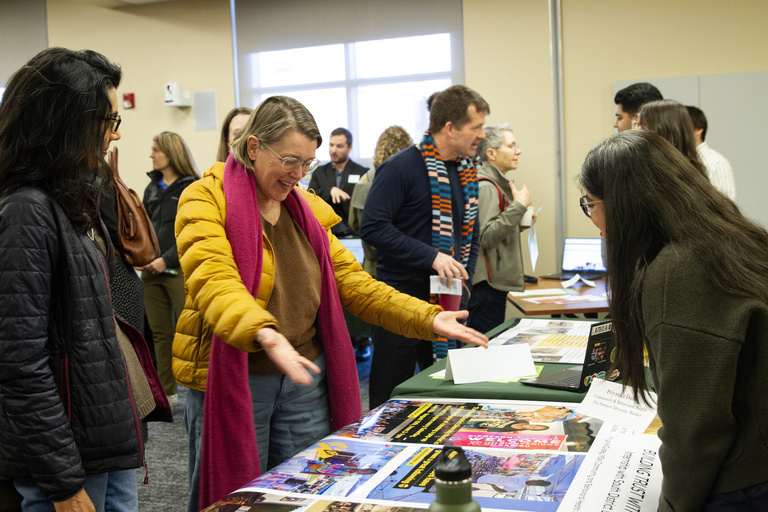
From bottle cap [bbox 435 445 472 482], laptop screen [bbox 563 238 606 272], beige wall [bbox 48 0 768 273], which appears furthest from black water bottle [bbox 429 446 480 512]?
beige wall [bbox 48 0 768 273]

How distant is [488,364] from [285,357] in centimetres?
80

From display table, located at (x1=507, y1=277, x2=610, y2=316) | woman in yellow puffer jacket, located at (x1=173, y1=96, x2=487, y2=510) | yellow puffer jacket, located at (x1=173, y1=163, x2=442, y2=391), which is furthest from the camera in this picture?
display table, located at (x1=507, y1=277, x2=610, y2=316)

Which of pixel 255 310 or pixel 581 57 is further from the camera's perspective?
pixel 581 57

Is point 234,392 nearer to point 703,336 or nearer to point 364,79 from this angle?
point 703,336

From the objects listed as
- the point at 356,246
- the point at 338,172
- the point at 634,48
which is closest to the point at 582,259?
the point at 356,246

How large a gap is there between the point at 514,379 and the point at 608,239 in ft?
2.88

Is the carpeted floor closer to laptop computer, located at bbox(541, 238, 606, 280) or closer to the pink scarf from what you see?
the pink scarf

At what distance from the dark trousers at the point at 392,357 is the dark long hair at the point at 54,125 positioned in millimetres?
1603

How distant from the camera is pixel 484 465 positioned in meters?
1.32

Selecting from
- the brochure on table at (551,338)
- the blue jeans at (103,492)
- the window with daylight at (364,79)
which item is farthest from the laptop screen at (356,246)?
the blue jeans at (103,492)

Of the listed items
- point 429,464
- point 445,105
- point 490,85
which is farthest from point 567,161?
point 429,464

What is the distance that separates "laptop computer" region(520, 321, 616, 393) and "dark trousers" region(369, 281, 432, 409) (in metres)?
0.92

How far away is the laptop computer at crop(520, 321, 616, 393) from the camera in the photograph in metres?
1.78

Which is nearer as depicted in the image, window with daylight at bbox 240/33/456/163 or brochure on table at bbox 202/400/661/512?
brochure on table at bbox 202/400/661/512
